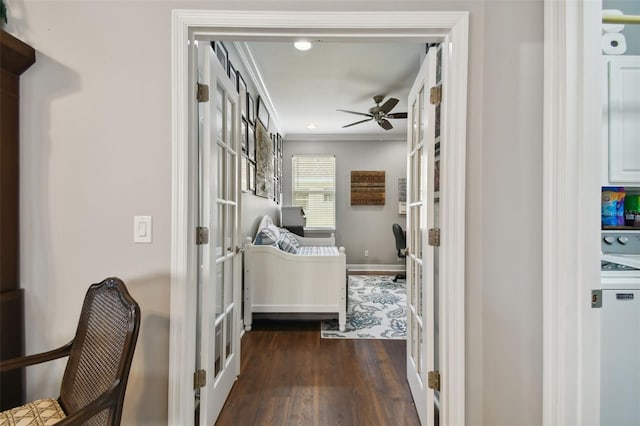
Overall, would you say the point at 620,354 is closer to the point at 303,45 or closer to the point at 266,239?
the point at 266,239

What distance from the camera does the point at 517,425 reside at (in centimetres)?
123

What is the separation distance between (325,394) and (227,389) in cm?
63

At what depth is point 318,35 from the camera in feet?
4.18

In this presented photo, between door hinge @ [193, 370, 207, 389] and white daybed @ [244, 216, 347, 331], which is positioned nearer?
door hinge @ [193, 370, 207, 389]

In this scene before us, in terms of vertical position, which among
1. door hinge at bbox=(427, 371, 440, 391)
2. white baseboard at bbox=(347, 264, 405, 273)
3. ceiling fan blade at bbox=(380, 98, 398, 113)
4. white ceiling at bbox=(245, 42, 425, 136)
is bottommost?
white baseboard at bbox=(347, 264, 405, 273)

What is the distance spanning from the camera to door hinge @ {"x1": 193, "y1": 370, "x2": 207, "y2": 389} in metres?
1.35

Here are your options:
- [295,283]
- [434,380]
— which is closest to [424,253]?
[434,380]

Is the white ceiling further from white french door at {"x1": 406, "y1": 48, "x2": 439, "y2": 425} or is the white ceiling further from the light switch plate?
the light switch plate

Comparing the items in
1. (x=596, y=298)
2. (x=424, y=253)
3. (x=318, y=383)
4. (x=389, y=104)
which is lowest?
(x=318, y=383)

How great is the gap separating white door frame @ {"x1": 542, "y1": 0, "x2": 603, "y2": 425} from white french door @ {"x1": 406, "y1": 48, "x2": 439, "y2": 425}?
45cm

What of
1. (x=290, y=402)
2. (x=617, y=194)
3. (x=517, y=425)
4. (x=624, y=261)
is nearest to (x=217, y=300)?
(x=290, y=402)

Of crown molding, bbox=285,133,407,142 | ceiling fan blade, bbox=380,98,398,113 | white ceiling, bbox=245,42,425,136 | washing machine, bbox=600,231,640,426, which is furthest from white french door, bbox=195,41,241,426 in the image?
crown molding, bbox=285,133,407,142

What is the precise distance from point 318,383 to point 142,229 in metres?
1.55

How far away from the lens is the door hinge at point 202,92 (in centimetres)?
137
